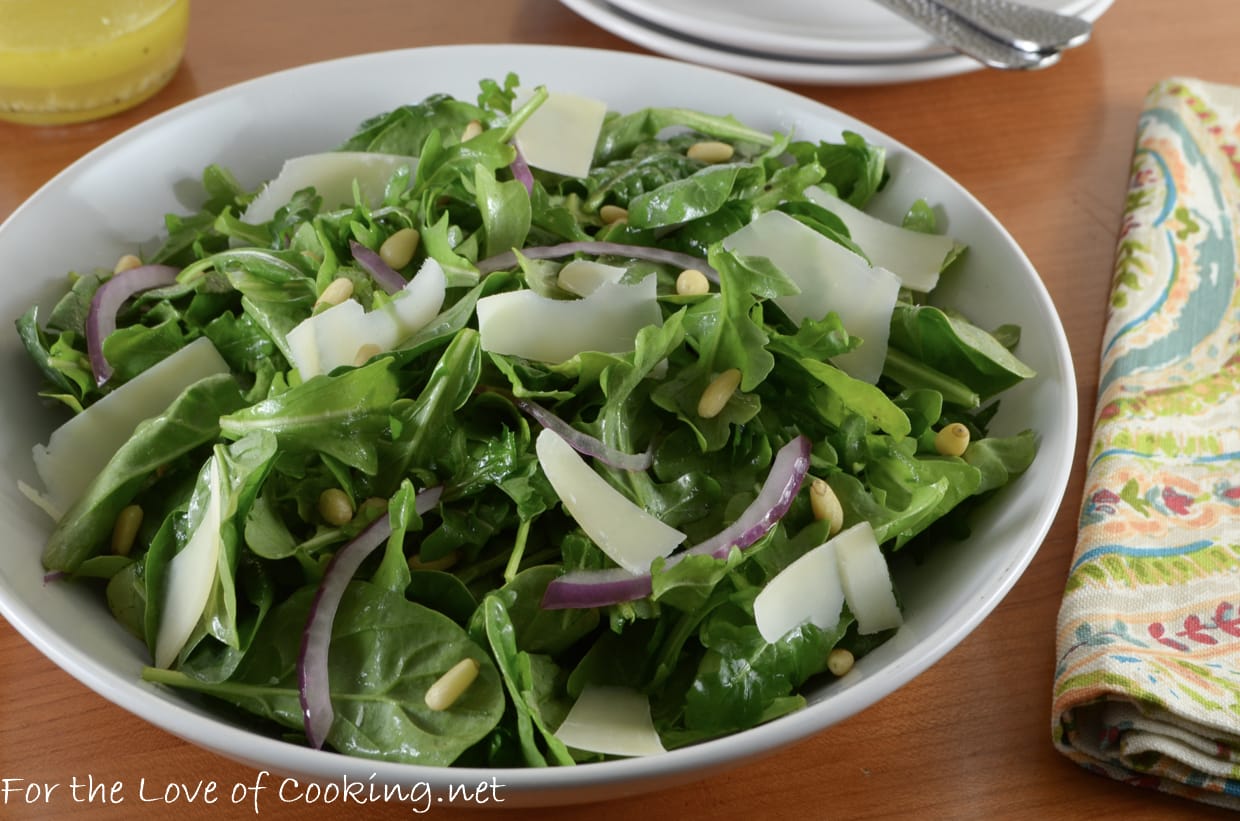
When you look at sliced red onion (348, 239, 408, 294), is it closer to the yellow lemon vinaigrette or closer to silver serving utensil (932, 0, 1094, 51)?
the yellow lemon vinaigrette

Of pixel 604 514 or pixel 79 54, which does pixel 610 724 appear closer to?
pixel 604 514

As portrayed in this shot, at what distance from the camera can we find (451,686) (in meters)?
0.87

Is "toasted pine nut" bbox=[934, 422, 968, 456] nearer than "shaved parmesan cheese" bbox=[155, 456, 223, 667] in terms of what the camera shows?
No

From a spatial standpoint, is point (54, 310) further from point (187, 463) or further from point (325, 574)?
point (325, 574)

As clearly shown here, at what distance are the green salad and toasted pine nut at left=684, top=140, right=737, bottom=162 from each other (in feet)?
0.48

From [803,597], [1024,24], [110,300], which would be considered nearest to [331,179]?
[110,300]

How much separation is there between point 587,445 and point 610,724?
237 millimetres

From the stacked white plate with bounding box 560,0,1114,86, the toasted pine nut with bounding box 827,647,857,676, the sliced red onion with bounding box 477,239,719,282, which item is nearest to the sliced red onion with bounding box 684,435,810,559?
the toasted pine nut with bounding box 827,647,857,676

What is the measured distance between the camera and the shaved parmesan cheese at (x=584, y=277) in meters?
1.08

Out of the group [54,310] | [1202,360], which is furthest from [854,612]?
[54,310]

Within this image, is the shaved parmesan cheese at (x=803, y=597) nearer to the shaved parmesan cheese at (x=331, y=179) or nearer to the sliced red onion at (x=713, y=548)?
the sliced red onion at (x=713, y=548)

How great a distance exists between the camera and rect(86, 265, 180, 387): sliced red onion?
113 centimetres

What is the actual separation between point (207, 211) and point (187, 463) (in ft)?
1.44

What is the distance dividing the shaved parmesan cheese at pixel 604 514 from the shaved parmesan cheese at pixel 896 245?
0.47 m
